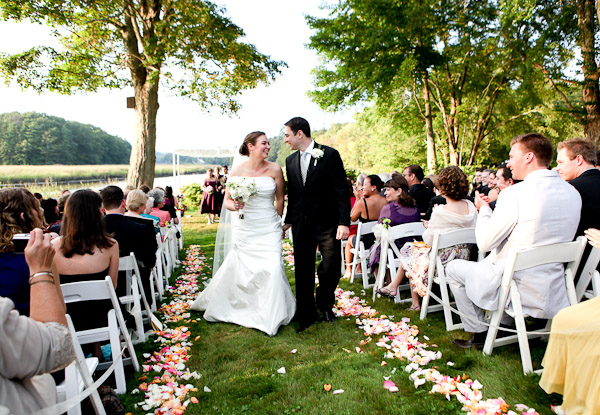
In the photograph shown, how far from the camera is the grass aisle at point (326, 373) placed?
2902 mm

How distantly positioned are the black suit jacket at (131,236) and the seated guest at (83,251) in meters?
0.91

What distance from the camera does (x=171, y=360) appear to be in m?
3.81

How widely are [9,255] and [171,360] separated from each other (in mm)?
1993

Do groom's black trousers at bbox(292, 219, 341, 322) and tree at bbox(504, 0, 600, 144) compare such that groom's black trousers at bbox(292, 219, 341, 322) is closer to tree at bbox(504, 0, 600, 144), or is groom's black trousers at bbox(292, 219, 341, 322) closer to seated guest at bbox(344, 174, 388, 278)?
seated guest at bbox(344, 174, 388, 278)

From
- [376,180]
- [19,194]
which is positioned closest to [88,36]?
[376,180]

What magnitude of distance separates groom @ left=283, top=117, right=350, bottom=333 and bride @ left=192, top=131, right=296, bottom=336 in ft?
0.90

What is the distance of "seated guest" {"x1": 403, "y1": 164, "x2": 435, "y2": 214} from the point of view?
712cm

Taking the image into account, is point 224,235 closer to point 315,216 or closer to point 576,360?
point 315,216

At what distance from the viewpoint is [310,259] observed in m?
4.63

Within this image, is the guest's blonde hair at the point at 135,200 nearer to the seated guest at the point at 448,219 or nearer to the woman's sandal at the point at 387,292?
the woman's sandal at the point at 387,292

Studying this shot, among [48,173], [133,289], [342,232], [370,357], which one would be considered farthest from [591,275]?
[48,173]

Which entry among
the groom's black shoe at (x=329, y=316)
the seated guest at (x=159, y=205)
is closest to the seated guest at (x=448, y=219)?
the groom's black shoe at (x=329, y=316)

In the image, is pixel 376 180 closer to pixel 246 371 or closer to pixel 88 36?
pixel 246 371

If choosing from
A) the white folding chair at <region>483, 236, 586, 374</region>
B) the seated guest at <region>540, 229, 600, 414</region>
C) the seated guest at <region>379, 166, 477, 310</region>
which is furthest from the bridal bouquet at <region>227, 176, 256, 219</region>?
the seated guest at <region>540, 229, 600, 414</region>
